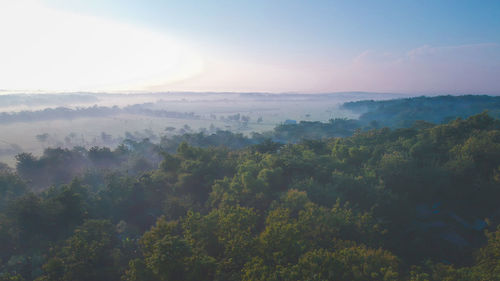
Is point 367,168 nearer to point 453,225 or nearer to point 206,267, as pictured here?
point 453,225

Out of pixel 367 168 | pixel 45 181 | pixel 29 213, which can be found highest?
pixel 367 168

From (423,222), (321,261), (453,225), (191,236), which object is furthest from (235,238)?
(453,225)

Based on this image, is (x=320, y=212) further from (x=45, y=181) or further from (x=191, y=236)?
(x=45, y=181)

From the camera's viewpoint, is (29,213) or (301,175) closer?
(29,213)

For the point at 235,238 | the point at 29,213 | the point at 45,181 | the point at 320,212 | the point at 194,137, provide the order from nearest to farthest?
the point at 235,238 < the point at 320,212 < the point at 29,213 < the point at 45,181 < the point at 194,137

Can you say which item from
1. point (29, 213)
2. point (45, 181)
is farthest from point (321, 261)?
point (45, 181)

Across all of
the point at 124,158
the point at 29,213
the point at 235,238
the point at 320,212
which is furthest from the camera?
the point at 124,158

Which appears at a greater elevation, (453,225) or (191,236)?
(191,236)
